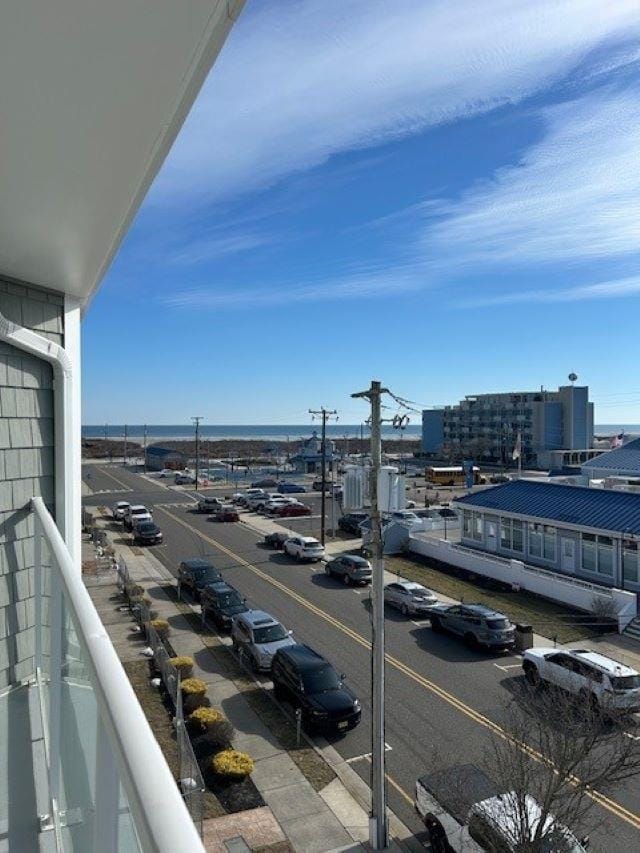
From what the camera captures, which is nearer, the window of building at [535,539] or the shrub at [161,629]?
the shrub at [161,629]

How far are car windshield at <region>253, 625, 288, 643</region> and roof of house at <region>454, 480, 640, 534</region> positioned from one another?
38.1 feet

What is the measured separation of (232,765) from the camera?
964 centimetres

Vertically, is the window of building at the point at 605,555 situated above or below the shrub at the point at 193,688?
above

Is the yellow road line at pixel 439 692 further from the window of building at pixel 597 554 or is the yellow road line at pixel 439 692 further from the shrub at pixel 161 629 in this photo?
the window of building at pixel 597 554

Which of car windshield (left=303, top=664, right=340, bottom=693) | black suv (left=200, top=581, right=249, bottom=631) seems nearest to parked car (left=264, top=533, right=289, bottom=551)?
black suv (left=200, top=581, right=249, bottom=631)

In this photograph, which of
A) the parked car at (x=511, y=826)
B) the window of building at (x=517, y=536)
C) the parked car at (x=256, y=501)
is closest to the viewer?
the parked car at (x=511, y=826)

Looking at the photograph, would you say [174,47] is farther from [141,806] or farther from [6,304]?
[6,304]

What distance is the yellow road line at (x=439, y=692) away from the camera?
906 cm

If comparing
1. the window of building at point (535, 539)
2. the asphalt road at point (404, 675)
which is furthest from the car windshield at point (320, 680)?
the window of building at point (535, 539)

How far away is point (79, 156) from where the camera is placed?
2.23m

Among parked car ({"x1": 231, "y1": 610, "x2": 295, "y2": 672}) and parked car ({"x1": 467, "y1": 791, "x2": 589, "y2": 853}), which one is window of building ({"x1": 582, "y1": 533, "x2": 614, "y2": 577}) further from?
parked car ({"x1": 467, "y1": 791, "x2": 589, "y2": 853})

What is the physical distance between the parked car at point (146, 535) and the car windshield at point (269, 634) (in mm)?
14774

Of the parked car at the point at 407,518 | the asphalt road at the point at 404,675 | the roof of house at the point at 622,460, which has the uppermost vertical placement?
the roof of house at the point at 622,460

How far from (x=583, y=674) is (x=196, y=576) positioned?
1172 cm
